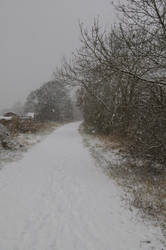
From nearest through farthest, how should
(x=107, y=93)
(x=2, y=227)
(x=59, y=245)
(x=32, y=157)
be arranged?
(x=59, y=245), (x=2, y=227), (x=32, y=157), (x=107, y=93)

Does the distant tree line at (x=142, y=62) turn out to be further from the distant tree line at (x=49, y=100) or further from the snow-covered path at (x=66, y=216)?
the distant tree line at (x=49, y=100)

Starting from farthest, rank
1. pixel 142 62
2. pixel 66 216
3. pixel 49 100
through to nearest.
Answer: pixel 49 100
pixel 142 62
pixel 66 216

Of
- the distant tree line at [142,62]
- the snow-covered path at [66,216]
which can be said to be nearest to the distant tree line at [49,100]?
the snow-covered path at [66,216]

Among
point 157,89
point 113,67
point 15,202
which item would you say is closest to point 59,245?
point 15,202

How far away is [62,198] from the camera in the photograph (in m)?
3.66

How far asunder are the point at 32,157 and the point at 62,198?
418cm

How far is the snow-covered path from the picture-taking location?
2357 millimetres

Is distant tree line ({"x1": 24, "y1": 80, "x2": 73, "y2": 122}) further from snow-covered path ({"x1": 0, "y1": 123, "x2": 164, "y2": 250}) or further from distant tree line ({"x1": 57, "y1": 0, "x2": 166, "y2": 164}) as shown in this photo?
distant tree line ({"x1": 57, "y1": 0, "x2": 166, "y2": 164})

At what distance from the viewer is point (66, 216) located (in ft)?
9.77

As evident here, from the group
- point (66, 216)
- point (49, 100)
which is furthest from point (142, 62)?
point (49, 100)

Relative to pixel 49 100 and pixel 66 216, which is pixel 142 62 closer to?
pixel 66 216

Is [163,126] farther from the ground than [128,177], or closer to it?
farther from the ground

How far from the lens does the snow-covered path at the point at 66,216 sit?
7.73 ft

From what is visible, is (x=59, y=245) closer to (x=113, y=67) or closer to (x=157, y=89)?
(x=113, y=67)
